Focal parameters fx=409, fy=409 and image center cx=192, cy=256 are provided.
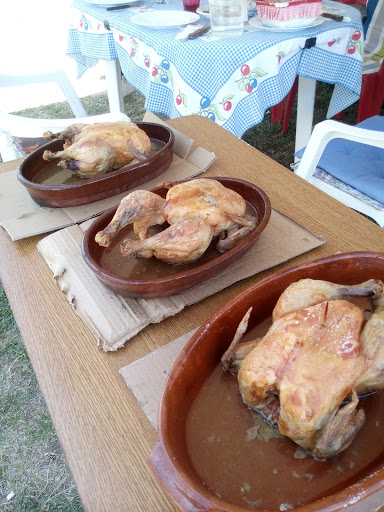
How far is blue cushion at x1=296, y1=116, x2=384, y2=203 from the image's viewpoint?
1.45 meters

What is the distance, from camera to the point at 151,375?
62 cm

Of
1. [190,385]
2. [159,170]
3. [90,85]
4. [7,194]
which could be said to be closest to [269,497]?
[190,385]

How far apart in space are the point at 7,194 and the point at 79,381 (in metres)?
0.65

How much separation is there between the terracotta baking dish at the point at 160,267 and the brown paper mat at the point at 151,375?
0.10 meters

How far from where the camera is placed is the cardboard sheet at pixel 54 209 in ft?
3.13

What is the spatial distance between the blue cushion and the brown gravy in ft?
3.60

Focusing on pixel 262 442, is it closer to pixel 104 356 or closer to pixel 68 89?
pixel 104 356

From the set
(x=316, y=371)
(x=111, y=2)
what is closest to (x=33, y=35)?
(x=111, y=2)

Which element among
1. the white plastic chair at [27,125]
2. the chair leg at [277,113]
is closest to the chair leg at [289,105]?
the chair leg at [277,113]

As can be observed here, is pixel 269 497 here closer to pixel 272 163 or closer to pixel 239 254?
pixel 239 254

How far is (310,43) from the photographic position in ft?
5.53

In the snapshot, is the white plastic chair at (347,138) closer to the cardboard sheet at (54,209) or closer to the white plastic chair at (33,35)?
the cardboard sheet at (54,209)

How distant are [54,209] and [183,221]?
0.42m

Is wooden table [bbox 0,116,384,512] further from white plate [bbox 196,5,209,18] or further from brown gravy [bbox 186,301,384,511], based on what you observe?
white plate [bbox 196,5,209,18]
